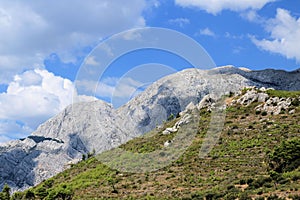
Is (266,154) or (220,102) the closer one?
(266,154)

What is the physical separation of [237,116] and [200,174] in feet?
87.7

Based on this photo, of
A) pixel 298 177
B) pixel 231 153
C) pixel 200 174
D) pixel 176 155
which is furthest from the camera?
pixel 176 155

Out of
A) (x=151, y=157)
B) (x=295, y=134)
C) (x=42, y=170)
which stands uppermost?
(x=42, y=170)

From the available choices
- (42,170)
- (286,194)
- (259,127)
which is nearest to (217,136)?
(259,127)

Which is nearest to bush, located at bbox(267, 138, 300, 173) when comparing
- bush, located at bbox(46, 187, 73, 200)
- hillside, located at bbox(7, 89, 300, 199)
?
hillside, located at bbox(7, 89, 300, 199)

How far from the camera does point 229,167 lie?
49938mm

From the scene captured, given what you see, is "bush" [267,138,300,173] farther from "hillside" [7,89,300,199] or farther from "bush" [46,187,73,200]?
"bush" [46,187,73,200]

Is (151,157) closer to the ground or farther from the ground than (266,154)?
farther from the ground

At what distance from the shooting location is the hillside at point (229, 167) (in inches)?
1513

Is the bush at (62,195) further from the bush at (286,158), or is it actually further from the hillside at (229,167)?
the bush at (286,158)

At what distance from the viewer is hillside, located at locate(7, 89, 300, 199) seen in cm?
3844

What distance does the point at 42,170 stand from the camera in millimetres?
196625

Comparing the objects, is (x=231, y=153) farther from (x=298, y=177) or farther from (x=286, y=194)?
→ (x=286, y=194)

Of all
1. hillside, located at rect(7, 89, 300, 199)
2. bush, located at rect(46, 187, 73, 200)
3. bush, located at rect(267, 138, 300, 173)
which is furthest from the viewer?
bush, located at rect(46, 187, 73, 200)
